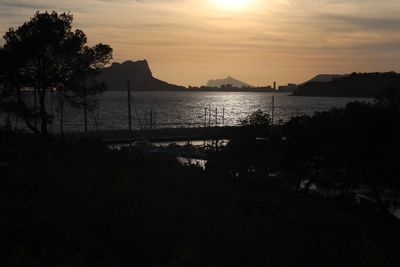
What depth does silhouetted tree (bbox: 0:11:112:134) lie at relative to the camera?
29.8 meters

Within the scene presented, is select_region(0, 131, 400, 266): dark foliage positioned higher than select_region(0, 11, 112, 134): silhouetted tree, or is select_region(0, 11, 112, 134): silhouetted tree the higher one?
select_region(0, 11, 112, 134): silhouetted tree

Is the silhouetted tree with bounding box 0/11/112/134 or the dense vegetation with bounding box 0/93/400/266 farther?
the silhouetted tree with bounding box 0/11/112/134

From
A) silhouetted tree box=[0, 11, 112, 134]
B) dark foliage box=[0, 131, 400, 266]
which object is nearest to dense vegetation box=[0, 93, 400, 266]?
dark foliage box=[0, 131, 400, 266]

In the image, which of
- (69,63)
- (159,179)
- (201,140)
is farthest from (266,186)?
(201,140)

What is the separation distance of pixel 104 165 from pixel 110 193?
7.15 meters

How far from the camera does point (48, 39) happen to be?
30.1 m

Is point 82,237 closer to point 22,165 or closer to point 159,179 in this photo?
point 22,165

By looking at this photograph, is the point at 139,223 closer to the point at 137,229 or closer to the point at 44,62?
the point at 137,229

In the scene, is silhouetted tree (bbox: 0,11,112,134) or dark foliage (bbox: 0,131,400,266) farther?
silhouetted tree (bbox: 0,11,112,134)

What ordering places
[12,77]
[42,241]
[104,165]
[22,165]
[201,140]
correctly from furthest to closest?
[201,140] < [12,77] < [104,165] < [22,165] < [42,241]

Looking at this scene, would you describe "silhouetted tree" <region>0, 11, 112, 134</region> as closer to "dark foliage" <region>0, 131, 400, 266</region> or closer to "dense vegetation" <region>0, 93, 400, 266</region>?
"dense vegetation" <region>0, 93, 400, 266</region>

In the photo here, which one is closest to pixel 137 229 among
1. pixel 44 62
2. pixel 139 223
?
pixel 139 223

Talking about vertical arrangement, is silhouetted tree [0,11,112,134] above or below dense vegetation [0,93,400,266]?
above

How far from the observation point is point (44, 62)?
30.8 meters
